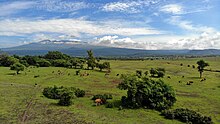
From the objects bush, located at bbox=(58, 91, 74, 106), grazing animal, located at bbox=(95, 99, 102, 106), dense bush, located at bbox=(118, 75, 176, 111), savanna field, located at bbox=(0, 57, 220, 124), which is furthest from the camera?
grazing animal, located at bbox=(95, 99, 102, 106)

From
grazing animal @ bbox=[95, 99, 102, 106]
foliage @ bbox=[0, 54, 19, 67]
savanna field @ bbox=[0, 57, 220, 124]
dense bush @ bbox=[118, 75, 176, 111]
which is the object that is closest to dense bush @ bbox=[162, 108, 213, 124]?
savanna field @ bbox=[0, 57, 220, 124]

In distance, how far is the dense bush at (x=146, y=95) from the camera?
184 ft

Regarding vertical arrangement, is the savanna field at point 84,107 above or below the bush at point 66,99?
below

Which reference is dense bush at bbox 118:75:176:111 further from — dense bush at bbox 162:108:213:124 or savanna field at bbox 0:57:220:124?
dense bush at bbox 162:108:213:124

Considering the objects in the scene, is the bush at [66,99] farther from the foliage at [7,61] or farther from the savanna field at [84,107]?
the foliage at [7,61]

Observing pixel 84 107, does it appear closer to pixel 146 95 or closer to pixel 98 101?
pixel 98 101

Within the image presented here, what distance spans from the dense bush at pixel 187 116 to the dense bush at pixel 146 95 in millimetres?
4812

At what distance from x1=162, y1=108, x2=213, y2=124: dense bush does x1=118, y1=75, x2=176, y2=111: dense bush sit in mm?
4812

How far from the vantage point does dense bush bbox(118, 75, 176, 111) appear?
56.2 meters

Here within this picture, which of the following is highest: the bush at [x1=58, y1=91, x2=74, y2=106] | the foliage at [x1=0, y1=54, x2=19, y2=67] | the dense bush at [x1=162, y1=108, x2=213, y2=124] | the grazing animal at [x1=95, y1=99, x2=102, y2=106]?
the foliage at [x1=0, y1=54, x2=19, y2=67]

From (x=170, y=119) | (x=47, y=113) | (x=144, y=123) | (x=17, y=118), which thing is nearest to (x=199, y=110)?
(x=170, y=119)

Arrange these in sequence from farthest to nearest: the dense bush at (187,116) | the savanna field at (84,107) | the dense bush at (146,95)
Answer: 1. the dense bush at (146,95)
2. the dense bush at (187,116)
3. the savanna field at (84,107)

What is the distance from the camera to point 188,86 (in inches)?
3388

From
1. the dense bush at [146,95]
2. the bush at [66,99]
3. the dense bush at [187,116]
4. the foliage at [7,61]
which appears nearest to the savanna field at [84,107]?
the bush at [66,99]
